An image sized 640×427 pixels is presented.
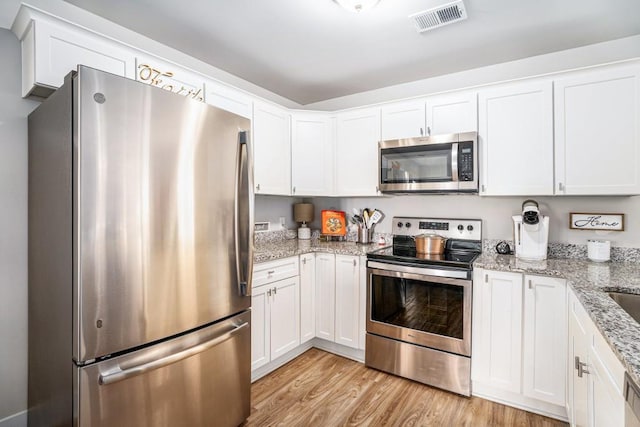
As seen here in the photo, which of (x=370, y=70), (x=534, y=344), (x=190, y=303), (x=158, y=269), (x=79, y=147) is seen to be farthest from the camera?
(x=370, y=70)

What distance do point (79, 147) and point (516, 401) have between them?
281cm

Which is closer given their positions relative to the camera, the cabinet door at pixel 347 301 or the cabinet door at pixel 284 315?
the cabinet door at pixel 284 315

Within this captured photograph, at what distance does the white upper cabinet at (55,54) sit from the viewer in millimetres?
1597

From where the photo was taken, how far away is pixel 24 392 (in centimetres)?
187

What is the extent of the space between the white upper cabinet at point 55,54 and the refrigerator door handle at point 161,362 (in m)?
1.42

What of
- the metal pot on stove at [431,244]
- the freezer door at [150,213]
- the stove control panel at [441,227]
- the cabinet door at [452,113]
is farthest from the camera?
the stove control panel at [441,227]

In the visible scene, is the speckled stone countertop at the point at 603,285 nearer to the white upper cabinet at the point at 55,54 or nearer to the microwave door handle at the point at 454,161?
the microwave door handle at the point at 454,161

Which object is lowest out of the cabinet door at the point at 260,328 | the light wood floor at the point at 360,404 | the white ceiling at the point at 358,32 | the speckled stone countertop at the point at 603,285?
the light wood floor at the point at 360,404

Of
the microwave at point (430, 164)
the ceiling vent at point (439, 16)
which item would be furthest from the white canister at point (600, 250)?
the ceiling vent at point (439, 16)

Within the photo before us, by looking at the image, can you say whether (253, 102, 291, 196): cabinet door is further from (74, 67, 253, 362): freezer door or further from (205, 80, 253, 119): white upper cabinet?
(74, 67, 253, 362): freezer door

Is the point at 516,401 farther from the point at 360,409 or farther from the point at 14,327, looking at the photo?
the point at 14,327

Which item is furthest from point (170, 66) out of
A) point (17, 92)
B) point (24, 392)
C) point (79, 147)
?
point (24, 392)

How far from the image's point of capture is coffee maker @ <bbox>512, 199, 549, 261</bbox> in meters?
2.26

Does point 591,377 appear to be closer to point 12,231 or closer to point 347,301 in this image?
point 347,301
